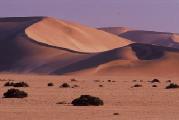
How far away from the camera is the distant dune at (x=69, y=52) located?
348 feet

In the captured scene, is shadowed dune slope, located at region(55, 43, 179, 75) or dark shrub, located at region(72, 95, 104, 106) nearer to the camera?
dark shrub, located at region(72, 95, 104, 106)

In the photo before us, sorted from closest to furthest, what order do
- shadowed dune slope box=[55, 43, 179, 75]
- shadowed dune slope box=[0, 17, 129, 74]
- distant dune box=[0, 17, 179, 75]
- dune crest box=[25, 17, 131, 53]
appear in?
1. shadowed dune slope box=[55, 43, 179, 75]
2. distant dune box=[0, 17, 179, 75]
3. shadowed dune slope box=[0, 17, 129, 74]
4. dune crest box=[25, 17, 131, 53]

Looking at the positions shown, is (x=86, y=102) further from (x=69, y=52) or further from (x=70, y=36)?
(x=70, y=36)

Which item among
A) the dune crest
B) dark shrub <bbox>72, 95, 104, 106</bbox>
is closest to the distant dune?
the dune crest

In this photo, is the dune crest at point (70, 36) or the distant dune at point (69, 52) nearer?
the distant dune at point (69, 52)

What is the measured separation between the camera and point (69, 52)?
427ft

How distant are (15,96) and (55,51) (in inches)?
3900

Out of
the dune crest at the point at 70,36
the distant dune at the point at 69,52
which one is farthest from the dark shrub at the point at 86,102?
the dune crest at the point at 70,36

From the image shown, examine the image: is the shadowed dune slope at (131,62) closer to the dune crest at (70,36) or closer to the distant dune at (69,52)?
the distant dune at (69,52)

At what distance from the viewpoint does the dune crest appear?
14788 cm

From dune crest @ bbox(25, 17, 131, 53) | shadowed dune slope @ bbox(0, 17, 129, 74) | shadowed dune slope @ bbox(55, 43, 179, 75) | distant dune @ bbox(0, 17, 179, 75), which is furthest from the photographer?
dune crest @ bbox(25, 17, 131, 53)

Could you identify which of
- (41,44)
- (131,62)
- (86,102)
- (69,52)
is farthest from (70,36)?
(86,102)

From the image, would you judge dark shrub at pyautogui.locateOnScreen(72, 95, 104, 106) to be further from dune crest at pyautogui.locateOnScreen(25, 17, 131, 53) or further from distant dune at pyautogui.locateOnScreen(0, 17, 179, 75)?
dune crest at pyautogui.locateOnScreen(25, 17, 131, 53)

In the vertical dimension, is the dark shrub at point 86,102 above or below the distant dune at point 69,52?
below
